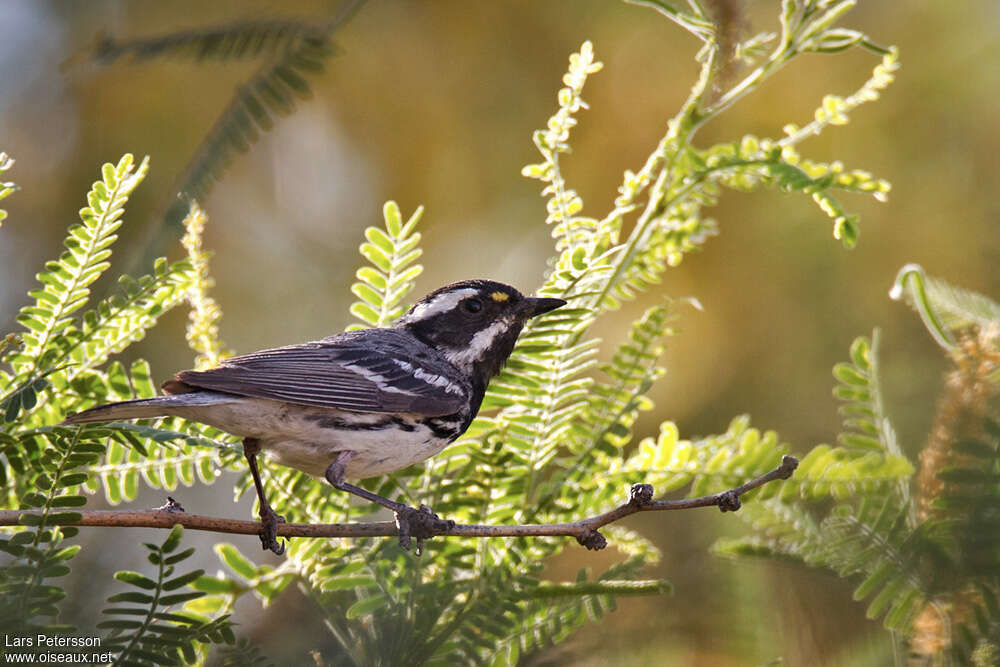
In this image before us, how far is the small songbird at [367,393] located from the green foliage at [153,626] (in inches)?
15.2

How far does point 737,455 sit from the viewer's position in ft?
5.06

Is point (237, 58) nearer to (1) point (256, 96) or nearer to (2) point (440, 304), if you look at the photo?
(1) point (256, 96)

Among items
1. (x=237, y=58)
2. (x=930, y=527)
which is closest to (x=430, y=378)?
(x=237, y=58)

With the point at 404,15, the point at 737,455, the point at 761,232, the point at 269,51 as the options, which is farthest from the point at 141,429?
the point at 404,15

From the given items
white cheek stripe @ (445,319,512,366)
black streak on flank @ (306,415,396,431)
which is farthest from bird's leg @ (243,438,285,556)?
white cheek stripe @ (445,319,512,366)

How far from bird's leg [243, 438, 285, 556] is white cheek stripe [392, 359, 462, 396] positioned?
623mm

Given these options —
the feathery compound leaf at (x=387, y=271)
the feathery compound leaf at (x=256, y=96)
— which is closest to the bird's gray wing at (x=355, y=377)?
the feathery compound leaf at (x=387, y=271)

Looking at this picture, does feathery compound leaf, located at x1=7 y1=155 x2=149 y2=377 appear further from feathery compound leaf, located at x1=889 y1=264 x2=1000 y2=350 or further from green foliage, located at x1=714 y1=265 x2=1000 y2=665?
feathery compound leaf, located at x1=889 y1=264 x2=1000 y2=350

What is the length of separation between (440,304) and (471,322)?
0.41ft

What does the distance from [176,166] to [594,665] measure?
11.0 ft

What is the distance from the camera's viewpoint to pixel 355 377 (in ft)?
7.88

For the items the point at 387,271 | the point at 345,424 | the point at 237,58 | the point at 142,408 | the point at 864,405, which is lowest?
the point at 864,405

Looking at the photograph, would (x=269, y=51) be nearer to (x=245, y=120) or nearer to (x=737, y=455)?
(x=245, y=120)

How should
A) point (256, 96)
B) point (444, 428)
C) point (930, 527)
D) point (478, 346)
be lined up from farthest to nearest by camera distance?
point (478, 346) < point (444, 428) < point (256, 96) < point (930, 527)
